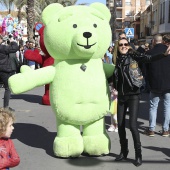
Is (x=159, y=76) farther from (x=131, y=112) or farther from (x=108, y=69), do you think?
(x=131, y=112)

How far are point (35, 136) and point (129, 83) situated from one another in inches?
94.5

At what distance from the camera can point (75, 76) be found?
4277 millimetres

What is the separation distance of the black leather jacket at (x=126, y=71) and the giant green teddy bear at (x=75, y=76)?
0.76ft

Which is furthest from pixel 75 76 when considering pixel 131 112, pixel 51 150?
pixel 51 150

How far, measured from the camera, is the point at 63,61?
4406mm

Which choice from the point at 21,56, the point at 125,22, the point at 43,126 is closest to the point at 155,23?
the point at 125,22

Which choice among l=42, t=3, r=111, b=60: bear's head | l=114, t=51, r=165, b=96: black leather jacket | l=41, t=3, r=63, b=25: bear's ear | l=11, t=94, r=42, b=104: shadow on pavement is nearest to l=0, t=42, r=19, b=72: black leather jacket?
l=11, t=94, r=42, b=104: shadow on pavement

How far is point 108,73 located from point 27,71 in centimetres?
112

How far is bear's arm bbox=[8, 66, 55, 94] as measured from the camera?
4293 millimetres

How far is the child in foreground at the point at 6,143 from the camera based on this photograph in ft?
9.42

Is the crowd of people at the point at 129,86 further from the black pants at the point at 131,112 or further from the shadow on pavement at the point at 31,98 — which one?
the shadow on pavement at the point at 31,98

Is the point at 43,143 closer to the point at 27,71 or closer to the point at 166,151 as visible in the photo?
the point at 27,71

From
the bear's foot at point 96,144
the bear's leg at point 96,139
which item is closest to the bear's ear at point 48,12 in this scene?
the bear's leg at point 96,139

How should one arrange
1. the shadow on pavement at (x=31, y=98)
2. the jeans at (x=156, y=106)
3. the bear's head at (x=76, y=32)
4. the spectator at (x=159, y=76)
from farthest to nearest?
the shadow on pavement at (x=31, y=98) < the jeans at (x=156, y=106) < the spectator at (x=159, y=76) < the bear's head at (x=76, y=32)
